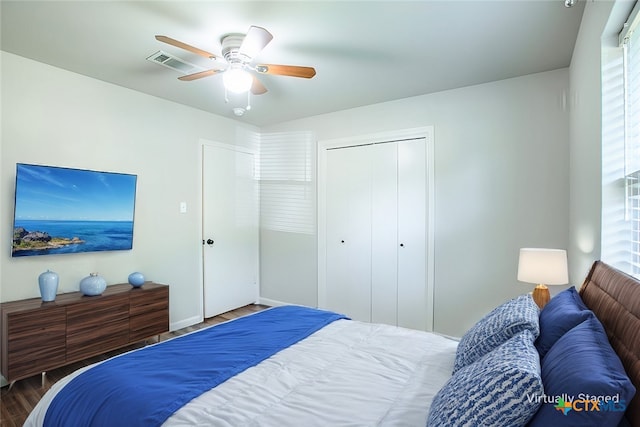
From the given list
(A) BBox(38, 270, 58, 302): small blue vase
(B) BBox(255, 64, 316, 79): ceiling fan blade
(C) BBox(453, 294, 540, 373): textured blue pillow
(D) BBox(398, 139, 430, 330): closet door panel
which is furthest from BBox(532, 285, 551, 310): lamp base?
(A) BBox(38, 270, 58, 302): small blue vase

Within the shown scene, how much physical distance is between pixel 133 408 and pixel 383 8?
2412mm

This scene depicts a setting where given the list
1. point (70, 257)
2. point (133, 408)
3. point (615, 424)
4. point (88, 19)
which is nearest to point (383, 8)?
point (88, 19)

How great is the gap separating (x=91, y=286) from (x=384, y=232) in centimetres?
290

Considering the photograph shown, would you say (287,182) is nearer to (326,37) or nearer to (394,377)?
(326,37)

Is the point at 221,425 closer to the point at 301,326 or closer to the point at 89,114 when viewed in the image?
the point at 301,326

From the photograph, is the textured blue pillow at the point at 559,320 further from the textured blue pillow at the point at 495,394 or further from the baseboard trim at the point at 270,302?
the baseboard trim at the point at 270,302

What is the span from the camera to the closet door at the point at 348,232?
3986 mm

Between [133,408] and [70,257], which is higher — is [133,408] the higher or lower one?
the lower one

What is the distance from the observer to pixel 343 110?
4.14 meters

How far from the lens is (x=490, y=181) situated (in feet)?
10.6

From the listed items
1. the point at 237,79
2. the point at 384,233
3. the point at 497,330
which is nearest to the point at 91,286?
the point at 237,79

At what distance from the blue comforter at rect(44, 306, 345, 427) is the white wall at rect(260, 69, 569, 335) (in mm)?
2046

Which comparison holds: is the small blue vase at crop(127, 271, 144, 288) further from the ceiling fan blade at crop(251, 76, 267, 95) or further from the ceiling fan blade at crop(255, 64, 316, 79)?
the ceiling fan blade at crop(255, 64, 316, 79)

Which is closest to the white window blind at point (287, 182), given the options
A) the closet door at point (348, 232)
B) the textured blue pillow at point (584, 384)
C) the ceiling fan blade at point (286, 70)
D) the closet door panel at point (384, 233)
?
the closet door at point (348, 232)
